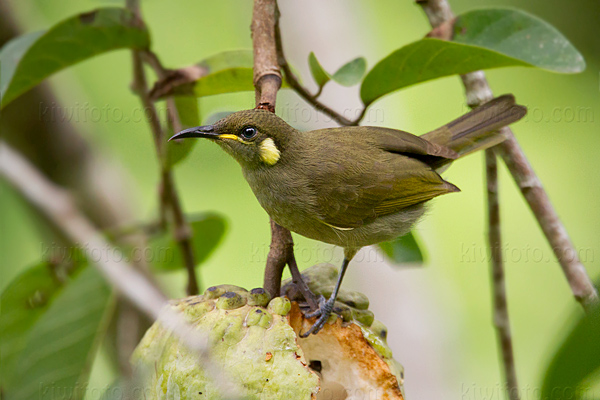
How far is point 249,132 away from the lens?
2.55 m

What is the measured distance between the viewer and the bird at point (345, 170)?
264cm

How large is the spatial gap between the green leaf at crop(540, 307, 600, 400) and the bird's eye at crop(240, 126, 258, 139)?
1.56m

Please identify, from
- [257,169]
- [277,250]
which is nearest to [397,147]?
[257,169]

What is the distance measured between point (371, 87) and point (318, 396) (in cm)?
138

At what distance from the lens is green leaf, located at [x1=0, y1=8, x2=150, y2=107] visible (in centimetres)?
276

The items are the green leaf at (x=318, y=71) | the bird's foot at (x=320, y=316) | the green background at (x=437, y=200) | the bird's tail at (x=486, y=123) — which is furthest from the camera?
the green background at (x=437, y=200)

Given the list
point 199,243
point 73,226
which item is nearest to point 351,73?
point 199,243

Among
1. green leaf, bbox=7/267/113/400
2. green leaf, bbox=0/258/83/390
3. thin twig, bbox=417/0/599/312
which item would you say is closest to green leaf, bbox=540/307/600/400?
thin twig, bbox=417/0/599/312

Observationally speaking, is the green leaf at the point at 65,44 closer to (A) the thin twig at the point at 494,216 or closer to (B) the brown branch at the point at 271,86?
(B) the brown branch at the point at 271,86

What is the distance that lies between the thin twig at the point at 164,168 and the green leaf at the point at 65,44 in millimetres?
142

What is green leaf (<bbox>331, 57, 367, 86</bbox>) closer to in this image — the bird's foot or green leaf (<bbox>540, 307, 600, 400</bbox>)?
the bird's foot

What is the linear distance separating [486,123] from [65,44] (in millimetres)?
1954

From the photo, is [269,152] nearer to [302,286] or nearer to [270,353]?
[302,286]

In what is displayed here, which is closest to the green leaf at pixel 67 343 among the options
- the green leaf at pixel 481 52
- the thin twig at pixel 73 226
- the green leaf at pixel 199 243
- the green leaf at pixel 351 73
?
the thin twig at pixel 73 226
